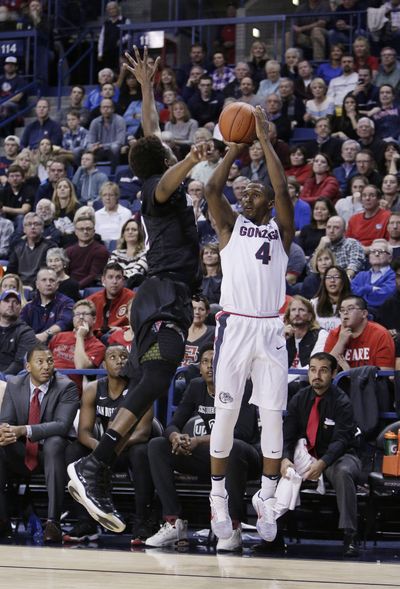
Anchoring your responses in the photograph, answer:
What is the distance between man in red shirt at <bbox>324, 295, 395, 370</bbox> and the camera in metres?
7.68

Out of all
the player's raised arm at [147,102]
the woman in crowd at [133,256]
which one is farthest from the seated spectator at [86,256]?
the player's raised arm at [147,102]

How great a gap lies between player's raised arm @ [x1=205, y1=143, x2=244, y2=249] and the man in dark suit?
2146 millimetres

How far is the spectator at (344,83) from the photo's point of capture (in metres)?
12.8

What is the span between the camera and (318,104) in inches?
503

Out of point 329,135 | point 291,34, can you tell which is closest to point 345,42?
point 291,34

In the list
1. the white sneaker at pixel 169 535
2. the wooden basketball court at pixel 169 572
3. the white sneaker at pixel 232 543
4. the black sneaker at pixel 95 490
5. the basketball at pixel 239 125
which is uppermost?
the basketball at pixel 239 125

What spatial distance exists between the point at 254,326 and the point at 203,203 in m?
5.37

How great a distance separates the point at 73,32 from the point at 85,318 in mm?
9258

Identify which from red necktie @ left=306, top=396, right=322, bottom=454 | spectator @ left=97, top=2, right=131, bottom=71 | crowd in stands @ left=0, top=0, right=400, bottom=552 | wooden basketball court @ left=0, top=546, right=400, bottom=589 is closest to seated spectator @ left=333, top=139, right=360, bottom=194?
crowd in stands @ left=0, top=0, right=400, bottom=552

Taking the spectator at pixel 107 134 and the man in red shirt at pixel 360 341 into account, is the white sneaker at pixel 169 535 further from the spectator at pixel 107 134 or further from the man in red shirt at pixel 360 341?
the spectator at pixel 107 134

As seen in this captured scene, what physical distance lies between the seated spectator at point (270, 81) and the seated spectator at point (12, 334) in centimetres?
535

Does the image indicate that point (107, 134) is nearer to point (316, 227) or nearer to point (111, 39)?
point (111, 39)

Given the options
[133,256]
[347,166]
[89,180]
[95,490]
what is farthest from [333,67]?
[95,490]

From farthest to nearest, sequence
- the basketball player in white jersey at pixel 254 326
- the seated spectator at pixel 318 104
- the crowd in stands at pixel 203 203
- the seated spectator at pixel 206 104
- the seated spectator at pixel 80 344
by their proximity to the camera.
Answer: the seated spectator at pixel 206 104, the seated spectator at pixel 318 104, the seated spectator at pixel 80 344, the crowd in stands at pixel 203 203, the basketball player in white jersey at pixel 254 326
